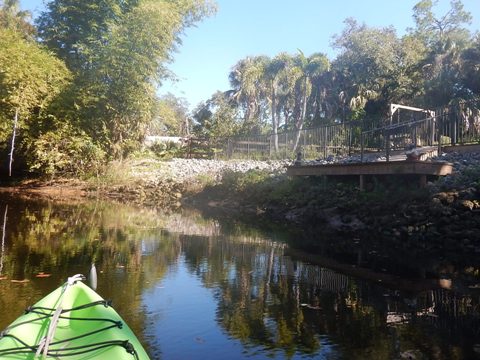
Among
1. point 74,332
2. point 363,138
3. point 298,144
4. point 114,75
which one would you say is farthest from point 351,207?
point 114,75

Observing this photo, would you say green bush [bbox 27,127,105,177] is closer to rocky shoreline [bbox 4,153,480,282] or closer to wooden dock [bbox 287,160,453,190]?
rocky shoreline [bbox 4,153,480,282]

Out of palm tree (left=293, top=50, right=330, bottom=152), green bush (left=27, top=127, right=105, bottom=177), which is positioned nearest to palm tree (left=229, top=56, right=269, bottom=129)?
palm tree (left=293, top=50, right=330, bottom=152)

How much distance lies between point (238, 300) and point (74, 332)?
8.85 ft

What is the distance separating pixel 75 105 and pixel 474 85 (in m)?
20.5

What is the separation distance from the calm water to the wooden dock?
13.4 ft

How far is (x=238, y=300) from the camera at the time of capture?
218 inches

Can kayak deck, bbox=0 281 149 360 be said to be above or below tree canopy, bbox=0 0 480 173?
below

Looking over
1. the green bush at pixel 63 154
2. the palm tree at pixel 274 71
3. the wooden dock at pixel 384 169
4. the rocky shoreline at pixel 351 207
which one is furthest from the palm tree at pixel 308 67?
the wooden dock at pixel 384 169

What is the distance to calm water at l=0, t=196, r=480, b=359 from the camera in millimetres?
4137

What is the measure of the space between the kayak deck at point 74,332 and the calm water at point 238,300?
0.81 meters

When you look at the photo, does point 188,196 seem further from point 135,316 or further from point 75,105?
point 135,316

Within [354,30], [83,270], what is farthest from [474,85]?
[83,270]

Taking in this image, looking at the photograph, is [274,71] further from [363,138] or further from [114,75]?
[363,138]

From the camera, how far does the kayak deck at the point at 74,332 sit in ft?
9.26
